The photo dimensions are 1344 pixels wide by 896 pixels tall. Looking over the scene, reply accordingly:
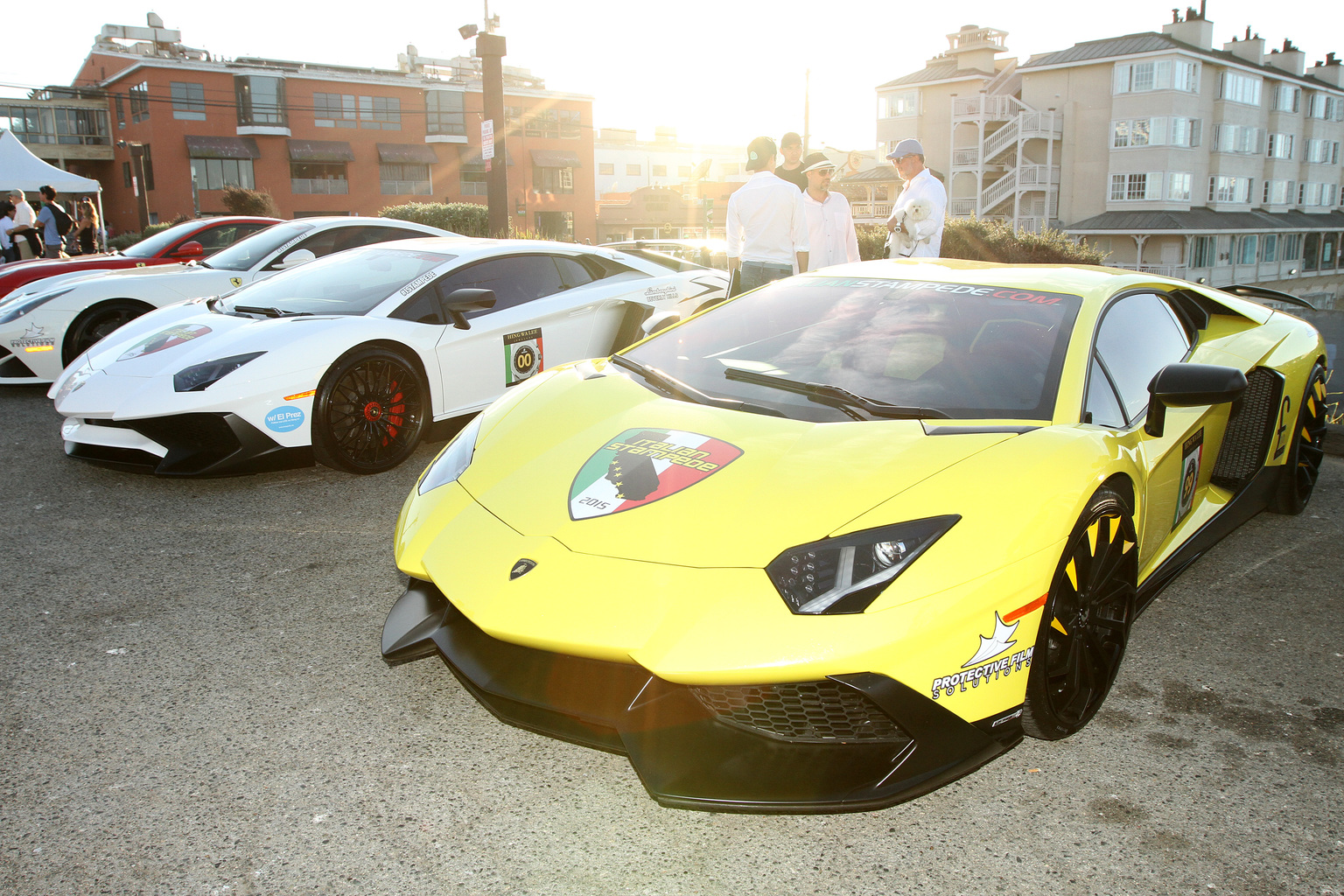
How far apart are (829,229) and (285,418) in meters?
4.55

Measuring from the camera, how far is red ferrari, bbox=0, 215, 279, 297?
786 cm

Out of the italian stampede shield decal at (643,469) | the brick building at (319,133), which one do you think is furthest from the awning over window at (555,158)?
the italian stampede shield decal at (643,469)

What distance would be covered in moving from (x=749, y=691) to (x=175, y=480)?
3831 mm

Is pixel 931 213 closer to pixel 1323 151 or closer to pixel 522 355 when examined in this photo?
pixel 522 355

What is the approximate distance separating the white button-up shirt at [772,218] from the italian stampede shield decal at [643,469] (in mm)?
4076

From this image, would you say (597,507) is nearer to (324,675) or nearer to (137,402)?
(324,675)

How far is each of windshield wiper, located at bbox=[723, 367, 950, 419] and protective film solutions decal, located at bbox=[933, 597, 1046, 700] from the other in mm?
643

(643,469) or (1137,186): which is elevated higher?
(1137,186)

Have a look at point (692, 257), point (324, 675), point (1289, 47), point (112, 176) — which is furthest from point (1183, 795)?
point (112, 176)

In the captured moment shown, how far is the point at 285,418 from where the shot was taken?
4.40 metres

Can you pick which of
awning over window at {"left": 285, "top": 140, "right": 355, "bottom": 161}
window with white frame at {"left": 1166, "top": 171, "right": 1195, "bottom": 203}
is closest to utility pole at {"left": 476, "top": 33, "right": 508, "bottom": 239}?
window with white frame at {"left": 1166, "top": 171, "right": 1195, "bottom": 203}

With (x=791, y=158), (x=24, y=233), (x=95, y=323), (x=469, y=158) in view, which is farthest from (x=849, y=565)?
(x=469, y=158)

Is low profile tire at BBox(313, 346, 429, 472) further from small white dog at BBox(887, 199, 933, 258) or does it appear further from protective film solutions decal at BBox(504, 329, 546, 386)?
small white dog at BBox(887, 199, 933, 258)

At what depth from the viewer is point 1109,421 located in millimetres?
2637
